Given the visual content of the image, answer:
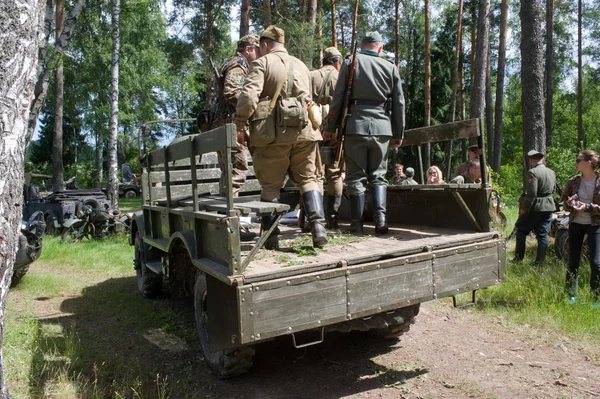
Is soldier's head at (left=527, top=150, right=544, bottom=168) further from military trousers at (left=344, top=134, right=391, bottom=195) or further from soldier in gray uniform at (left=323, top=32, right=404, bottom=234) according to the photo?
military trousers at (left=344, top=134, right=391, bottom=195)

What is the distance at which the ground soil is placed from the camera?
402cm

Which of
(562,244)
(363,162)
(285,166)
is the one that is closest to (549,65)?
(562,244)

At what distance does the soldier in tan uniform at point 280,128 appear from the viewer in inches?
164

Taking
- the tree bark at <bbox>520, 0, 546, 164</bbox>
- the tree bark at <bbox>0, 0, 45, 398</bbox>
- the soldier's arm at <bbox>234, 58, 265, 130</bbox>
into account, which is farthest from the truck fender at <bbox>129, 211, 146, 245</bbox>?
the tree bark at <bbox>520, 0, 546, 164</bbox>

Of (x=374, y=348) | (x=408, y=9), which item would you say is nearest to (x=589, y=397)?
(x=374, y=348)

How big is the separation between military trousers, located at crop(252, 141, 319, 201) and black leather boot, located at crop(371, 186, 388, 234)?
60cm

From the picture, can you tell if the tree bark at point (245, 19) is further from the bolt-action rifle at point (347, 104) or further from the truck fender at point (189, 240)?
the truck fender at point (189, 240)

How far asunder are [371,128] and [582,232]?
3.03 metres

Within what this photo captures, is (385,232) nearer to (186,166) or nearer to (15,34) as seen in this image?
(186,166)

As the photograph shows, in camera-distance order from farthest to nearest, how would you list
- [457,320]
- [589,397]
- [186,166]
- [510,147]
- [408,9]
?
[510,147] < [408,9] < [186,166] < [457,320] < [589,397]

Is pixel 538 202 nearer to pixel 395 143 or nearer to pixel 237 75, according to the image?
pixel 395 143

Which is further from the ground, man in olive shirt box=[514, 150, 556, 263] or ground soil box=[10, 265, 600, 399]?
man in olive shirt box=[514, 150, 556, 263]

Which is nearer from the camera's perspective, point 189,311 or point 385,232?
point 385,232

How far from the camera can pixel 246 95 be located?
13.5 feet
